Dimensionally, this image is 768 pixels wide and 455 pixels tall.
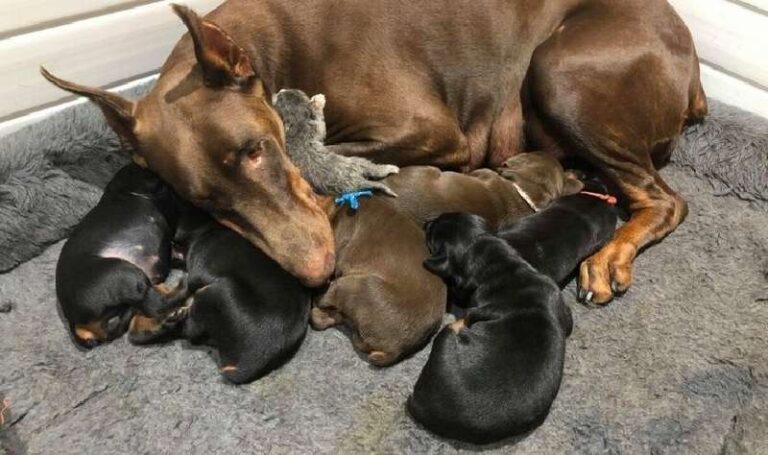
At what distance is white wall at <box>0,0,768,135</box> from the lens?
332cm

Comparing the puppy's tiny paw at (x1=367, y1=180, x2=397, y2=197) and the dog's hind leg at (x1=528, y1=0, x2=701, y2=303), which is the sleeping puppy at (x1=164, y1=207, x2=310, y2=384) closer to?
the puppy's tiny paw at (x1=367, y1=180, x2=397, y2=197)

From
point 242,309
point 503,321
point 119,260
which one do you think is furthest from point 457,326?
point 119,260

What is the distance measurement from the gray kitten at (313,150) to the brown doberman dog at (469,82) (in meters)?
0.11

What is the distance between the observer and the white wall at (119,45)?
10.9 ft

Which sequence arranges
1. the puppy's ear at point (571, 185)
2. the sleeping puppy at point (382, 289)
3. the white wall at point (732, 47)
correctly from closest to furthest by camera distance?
1. the sleeping puppy at point (382, 289)
2. the puppy's ear at point (571, 185)
3. the white wall at point (732, 47)

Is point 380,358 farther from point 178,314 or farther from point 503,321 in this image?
point 178,314

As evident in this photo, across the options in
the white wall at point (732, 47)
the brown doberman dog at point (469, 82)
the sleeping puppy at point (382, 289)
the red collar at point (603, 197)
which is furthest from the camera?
the white wall at point (732, 47)

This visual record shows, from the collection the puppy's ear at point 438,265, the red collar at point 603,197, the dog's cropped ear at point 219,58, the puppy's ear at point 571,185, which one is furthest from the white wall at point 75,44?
the red collar at point 603,197

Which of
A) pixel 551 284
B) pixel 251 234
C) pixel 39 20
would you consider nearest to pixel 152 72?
pixel 39 20

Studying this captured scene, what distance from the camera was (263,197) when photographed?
277cm

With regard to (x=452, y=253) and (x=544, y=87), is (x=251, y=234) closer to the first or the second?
(x=452, y=253)

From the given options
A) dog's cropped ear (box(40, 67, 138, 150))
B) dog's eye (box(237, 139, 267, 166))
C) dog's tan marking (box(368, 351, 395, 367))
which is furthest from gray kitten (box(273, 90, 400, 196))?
dog's tan marking (box(368, 351, 395, 367))

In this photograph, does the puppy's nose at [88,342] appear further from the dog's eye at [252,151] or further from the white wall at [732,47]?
the white wall at [732,47]

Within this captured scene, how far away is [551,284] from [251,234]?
1.16 metres
